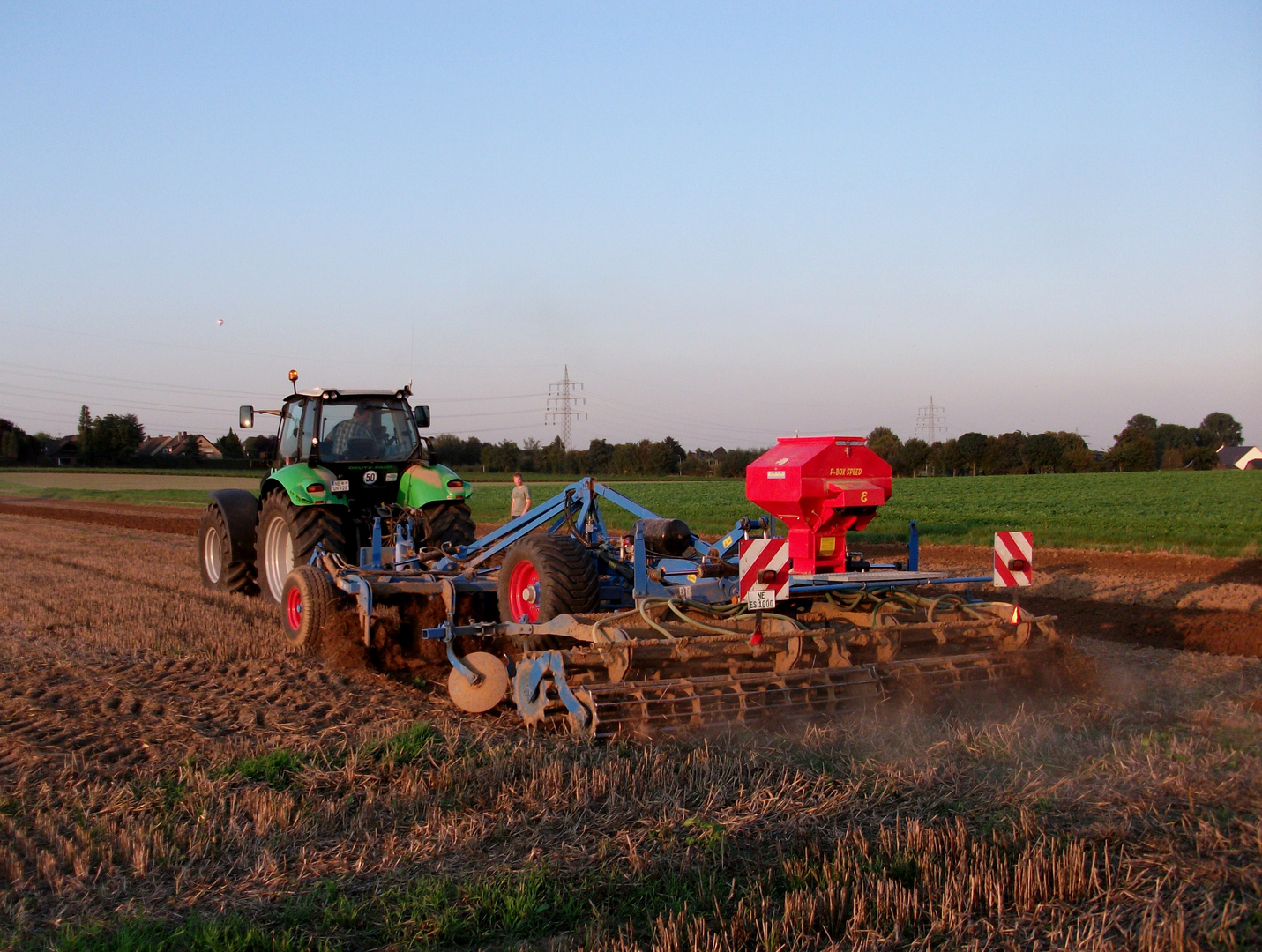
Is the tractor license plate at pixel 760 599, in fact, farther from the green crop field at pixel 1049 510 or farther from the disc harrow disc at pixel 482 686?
the green crop field at pixel 1049 510

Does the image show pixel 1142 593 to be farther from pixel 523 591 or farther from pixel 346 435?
pixel 346 435

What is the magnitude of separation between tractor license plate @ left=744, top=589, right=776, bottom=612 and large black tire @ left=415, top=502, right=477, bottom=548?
3.72m

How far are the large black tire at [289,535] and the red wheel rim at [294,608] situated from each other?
0.62 m

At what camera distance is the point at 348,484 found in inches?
355

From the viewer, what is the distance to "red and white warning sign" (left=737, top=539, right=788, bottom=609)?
18.5 feet

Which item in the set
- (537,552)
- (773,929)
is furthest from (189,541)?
(773,929)

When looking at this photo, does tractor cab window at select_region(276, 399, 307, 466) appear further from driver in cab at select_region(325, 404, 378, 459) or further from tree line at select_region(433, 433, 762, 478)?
tree line at select_region(433, 433, 762, 478)

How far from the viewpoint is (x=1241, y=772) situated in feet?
14.6

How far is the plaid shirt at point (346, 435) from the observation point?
9305 mm

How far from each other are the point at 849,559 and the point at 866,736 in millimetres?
2195

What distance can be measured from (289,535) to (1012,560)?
5.96m

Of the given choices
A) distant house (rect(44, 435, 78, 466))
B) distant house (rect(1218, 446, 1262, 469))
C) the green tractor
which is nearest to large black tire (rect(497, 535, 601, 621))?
the green tractor

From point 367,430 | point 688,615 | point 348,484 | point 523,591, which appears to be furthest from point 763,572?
point 367,430

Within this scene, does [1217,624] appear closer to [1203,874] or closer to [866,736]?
[866,736]
